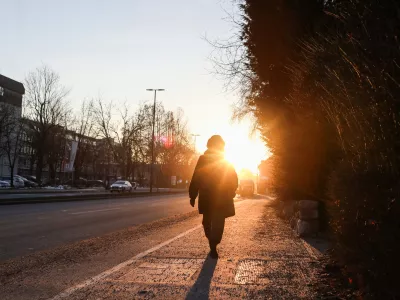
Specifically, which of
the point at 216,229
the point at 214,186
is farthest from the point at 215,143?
the point at 216,229

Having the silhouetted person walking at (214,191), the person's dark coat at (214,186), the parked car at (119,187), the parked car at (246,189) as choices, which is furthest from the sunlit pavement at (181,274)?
the parked car at (246,189)

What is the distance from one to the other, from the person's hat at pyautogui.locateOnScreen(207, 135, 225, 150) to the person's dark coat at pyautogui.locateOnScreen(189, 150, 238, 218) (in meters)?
0.22

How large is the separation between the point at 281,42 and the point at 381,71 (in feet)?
27.8

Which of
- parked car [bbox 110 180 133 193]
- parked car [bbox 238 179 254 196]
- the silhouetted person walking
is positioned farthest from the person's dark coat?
parked car [bbox 238 179 254 196]

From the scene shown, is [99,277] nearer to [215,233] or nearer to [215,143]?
[215,233]

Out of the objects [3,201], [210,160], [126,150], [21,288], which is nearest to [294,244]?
[210,160]

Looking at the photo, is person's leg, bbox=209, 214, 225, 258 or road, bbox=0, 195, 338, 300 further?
person's leg, bbox=209, 214, 225, 258

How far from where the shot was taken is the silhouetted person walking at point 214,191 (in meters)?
7.05

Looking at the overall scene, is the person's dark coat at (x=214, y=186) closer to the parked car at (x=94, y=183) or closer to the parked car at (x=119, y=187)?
the parked car at (x=119, y=187)

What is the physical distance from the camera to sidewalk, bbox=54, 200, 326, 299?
4.76 meters

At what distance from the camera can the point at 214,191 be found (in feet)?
23.5

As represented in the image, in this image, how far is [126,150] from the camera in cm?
6844

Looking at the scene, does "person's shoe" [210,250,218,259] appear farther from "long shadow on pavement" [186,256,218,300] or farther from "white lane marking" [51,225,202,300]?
"white lane marking" [51,225,202,300]

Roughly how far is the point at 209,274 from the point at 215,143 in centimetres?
246
